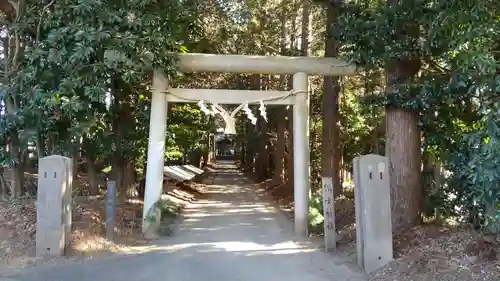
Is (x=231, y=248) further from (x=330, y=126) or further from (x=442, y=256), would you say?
(x=330, y=126)

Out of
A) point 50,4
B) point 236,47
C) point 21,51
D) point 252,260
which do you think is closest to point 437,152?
point 252,260

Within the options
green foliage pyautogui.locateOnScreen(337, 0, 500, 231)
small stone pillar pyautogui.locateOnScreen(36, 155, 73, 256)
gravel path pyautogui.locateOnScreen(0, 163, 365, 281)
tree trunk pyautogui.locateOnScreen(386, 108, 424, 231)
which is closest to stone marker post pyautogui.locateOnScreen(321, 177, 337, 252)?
gravel path pyautogui.locateOnScreen(0, 163, 365, 281)

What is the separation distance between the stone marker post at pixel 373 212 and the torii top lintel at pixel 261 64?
371 centimetres

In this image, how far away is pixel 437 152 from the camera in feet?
30.2

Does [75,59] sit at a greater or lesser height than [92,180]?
greater

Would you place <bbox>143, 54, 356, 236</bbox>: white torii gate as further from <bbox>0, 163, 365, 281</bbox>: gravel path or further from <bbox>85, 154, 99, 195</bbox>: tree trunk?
<bbox>85, 154, 99, 195</bbox>: tree trunk

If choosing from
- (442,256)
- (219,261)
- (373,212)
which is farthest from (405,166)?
(219,261)

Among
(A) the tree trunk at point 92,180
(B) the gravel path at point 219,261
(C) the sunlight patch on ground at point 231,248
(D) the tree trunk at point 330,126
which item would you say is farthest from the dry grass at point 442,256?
(A) the tree trunk at point 92,180

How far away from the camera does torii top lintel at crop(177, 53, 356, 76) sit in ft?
34.4

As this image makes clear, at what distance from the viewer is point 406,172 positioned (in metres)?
8.82

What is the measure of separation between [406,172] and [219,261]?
3.75 metres

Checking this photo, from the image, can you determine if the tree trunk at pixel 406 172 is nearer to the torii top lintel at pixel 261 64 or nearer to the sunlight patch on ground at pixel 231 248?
the sunlight patch on ground at pixel 231 248

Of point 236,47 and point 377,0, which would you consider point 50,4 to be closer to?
point 377,0

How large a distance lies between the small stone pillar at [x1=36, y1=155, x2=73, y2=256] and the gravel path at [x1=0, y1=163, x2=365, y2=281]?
0.54m
